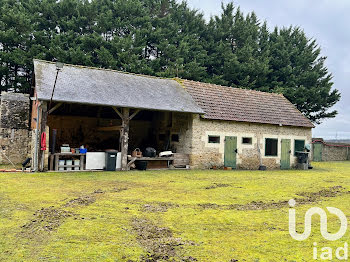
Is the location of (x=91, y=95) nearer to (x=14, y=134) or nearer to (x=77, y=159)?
(x=77, y=159)

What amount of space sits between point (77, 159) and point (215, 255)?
10.5 meters

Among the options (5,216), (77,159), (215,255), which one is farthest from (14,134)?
(215,255)

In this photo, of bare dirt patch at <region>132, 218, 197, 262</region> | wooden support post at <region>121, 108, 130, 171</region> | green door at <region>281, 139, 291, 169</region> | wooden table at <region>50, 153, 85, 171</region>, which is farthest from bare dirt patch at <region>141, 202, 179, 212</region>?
green door at <region>281, 139, 291, 169</region>

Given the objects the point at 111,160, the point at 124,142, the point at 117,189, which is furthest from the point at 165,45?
the point at 117,189

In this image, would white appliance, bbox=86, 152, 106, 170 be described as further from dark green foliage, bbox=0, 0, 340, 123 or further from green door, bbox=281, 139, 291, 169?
green door, bbox=281, 139, 291, 169

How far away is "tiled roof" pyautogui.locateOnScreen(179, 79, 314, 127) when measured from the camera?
17219 mm

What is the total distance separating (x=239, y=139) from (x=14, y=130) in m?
11.6

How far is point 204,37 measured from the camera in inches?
1255

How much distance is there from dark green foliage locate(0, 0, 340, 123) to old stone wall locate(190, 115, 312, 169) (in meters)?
6.67

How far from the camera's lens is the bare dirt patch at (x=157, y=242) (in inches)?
163

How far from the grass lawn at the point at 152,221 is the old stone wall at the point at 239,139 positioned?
584 cm

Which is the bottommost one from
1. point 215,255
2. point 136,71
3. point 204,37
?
point 215,255

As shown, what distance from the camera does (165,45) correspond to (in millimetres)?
27391

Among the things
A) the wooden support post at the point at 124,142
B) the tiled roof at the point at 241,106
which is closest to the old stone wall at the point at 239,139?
the tiled roof at the point at 241,106
